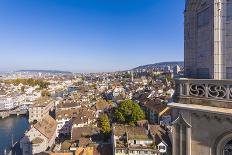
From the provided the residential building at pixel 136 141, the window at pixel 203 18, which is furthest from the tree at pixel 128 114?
the window at pixel 203 18

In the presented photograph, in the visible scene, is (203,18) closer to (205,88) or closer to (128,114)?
(205,88)

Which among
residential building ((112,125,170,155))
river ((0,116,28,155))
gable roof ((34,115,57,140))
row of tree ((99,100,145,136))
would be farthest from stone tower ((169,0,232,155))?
river ((0,116,28,155))

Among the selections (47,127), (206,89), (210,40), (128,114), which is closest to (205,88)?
(206,89)

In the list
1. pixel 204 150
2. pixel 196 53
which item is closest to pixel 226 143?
pixel 204 150

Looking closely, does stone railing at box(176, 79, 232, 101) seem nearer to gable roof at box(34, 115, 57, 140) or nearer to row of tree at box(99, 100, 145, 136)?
gable roof at box(34, 115, 57, 140)

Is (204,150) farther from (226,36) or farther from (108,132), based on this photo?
(108,132)

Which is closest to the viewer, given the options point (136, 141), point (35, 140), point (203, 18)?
point (203, 18)

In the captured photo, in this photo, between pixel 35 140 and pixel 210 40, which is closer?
pixel 210 40

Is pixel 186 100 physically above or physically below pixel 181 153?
above
